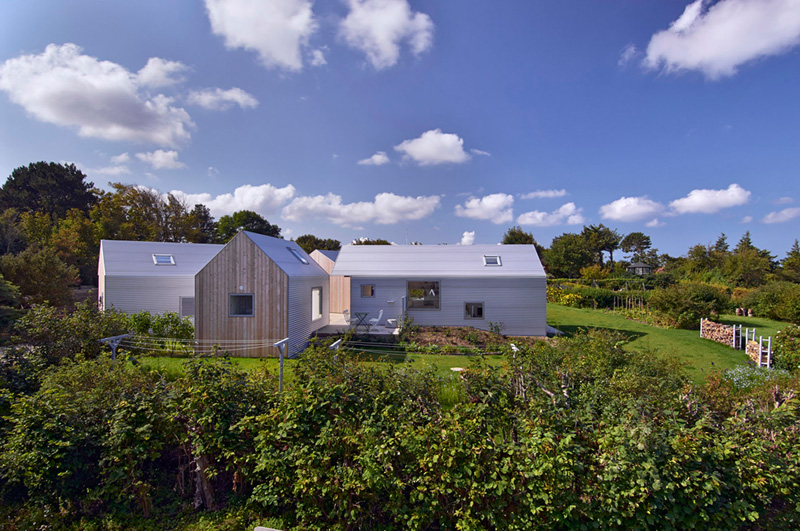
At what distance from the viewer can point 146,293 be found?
58.6 feet

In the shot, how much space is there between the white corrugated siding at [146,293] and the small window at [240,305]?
287 inches

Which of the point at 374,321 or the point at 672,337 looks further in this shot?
the point at 374,321

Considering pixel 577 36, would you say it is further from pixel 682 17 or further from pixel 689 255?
pixel 689 255

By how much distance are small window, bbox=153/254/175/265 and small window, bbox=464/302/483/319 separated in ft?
47.7

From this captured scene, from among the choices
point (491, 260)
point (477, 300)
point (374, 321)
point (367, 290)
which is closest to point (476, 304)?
point (477, 300)

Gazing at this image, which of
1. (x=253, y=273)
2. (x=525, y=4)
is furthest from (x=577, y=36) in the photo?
(x=253, y=273)

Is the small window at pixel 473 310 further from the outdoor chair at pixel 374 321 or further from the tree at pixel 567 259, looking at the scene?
the tree at pixel 567 259

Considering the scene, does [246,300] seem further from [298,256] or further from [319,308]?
[319,308]

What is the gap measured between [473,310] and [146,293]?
15.2 meters

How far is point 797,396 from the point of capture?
475 cm

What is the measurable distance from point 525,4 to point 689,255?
154ft

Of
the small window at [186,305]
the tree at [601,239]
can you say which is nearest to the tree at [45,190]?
the small window at [186,305]

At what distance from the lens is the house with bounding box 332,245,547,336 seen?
16.9 meters

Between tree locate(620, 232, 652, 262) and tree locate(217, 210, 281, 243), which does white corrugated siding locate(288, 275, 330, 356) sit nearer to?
tree locate(217, 210, 281, 243)
